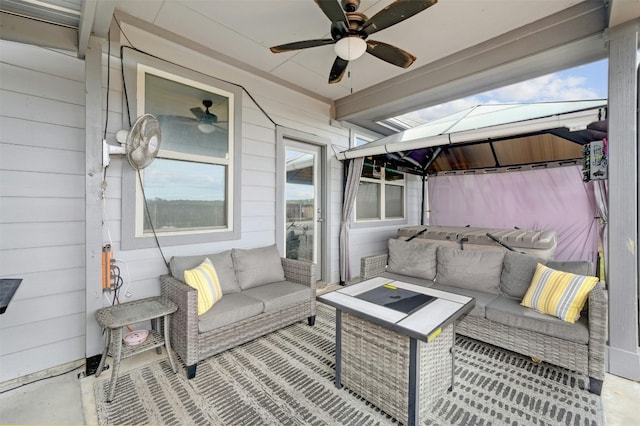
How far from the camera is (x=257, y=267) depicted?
3125mm

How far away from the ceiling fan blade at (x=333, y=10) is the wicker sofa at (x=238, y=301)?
2.33 m

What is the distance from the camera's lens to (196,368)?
7.49ft

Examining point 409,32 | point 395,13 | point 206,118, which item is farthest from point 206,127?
point 409,32

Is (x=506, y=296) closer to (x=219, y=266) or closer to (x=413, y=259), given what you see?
(x=413, y=259)

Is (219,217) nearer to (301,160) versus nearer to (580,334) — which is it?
(301,160)

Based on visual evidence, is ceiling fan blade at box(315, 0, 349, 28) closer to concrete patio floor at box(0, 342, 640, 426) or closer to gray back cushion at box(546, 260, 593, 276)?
gray back cushion at box(546, 260, 593, 276)

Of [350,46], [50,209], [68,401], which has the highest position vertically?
[350,46]

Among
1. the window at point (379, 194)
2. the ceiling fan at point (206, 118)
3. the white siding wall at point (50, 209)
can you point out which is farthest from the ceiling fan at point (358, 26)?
the window at point (379, 194)

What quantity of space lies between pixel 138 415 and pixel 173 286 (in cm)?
95

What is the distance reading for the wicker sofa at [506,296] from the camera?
2047mm

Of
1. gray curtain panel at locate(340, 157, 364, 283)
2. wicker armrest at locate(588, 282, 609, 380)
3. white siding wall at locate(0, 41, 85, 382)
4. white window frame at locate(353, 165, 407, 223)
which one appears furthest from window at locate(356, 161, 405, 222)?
white siding wall at locate(0, 41, 85, 382)

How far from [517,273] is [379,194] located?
10.1ft

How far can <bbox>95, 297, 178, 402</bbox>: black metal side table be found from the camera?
1987 mm

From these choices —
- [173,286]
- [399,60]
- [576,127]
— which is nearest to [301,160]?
[399,60]
